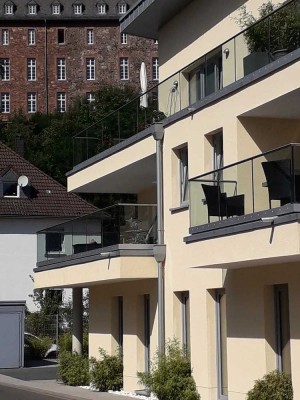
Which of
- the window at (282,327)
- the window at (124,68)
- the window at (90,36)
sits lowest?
the window at (282,327)

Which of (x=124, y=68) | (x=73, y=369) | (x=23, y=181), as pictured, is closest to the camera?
(x=73, y=369)

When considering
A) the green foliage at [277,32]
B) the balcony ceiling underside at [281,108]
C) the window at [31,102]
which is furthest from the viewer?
the window at [31,102]

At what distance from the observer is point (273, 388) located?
17844 mm

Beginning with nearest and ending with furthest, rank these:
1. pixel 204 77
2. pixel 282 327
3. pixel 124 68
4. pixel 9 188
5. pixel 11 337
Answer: pixel 282 327
pixel 204 77
pixel 11 337
pixel 9 188
pixel 124 68

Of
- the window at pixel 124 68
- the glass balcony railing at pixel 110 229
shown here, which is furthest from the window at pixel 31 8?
the glass balcony railing at pixel 110 229

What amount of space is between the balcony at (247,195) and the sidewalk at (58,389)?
6.23 m

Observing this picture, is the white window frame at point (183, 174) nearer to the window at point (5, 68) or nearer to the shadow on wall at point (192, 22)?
the shadow on wall at point (192, 22)

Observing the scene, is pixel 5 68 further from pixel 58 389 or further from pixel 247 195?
pixel 247 195

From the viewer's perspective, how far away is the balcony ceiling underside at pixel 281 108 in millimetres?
17688

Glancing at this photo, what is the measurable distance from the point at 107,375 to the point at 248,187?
9.78 meters

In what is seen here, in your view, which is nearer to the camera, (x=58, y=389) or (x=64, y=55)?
(x=58, y=389)

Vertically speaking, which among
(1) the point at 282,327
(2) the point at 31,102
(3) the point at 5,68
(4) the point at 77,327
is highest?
(3) the point at 5,68

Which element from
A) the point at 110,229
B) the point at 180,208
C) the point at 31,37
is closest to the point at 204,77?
the point at 180,208

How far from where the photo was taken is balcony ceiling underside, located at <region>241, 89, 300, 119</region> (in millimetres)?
17688
